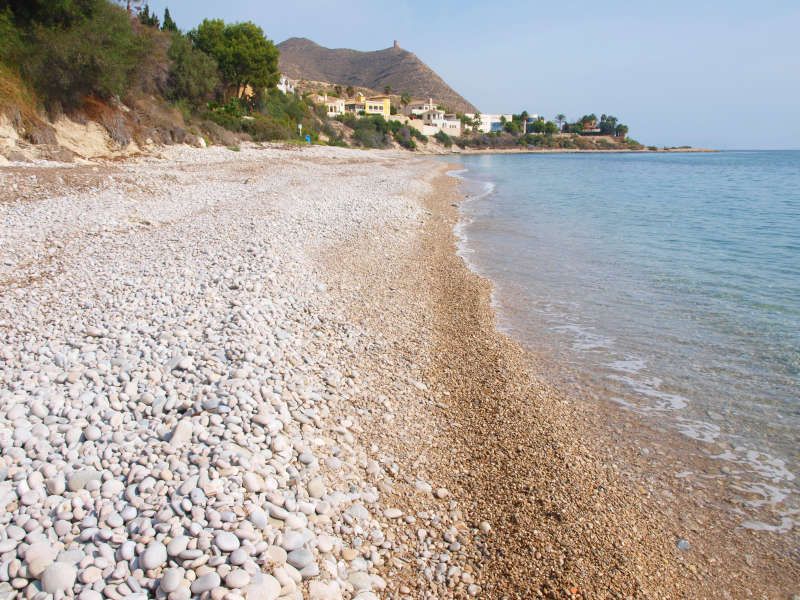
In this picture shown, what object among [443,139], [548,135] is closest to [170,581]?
[443,139]

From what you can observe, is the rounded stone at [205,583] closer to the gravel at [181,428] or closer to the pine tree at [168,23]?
the gravel at [181,428]

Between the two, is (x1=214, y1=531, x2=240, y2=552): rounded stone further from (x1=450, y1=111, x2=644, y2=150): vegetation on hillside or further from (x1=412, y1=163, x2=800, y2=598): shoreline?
(x1=450, y1=111, x2=644, y2=150): vegetation on hillside

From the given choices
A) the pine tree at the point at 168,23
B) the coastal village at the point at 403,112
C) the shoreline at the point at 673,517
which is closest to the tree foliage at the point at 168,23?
the pine tree at the point at 168,23

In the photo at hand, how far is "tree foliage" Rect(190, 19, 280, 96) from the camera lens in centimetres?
4850

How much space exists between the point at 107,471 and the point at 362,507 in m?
1.94

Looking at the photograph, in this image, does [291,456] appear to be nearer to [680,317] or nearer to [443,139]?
[680,317]

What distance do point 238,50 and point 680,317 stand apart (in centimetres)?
4965

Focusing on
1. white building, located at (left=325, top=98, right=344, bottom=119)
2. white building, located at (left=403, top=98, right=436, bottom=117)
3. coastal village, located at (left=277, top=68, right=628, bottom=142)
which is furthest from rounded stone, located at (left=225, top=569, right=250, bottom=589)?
white building, located at (left=403, top=98, right=436, bottom=117)

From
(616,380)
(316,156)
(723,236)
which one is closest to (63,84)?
→ (316,156)

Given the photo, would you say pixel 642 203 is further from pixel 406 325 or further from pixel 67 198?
pixel 67 198

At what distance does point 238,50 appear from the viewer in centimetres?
4841

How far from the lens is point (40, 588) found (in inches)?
118

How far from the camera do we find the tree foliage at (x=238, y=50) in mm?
48500

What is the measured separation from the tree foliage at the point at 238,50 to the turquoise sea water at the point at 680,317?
38.0 m
